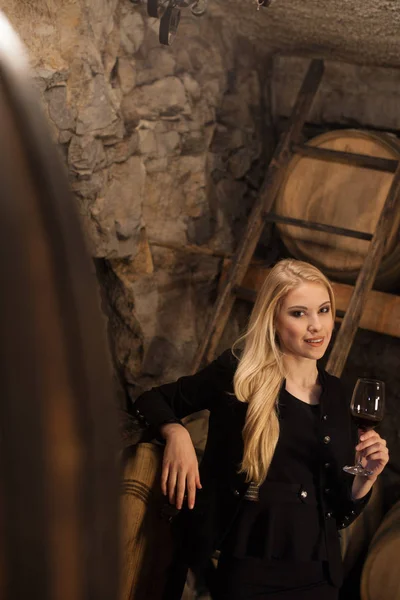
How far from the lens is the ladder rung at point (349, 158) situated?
312cm

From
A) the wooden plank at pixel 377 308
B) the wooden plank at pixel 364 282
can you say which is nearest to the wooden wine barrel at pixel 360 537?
the wooden plank at pixel 364 282

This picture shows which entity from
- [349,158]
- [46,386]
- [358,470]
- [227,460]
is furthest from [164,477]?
[349,158]

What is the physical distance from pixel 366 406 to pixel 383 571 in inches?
39.4

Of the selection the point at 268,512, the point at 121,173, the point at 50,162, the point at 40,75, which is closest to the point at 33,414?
the point at 50,162

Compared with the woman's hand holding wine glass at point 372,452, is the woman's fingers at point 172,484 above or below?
below

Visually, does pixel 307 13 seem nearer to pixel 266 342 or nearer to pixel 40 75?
pixel 40 75

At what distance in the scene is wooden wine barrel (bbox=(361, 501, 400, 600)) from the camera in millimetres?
2480

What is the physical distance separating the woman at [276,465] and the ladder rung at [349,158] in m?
1.42

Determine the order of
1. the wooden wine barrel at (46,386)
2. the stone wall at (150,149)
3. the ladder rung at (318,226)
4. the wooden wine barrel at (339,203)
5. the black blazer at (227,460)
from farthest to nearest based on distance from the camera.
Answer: the wooden wine barrel at (339,203) < the ladder rung at (318,226) < the stone wall at (150,149) < the black blazer at (227,460) < the wooden wine barrel at (46,386)

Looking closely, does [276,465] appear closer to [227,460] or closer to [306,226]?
[227,460]

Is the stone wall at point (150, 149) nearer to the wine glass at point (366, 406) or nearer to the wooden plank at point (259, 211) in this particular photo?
the wooden plank at point (259, 211)

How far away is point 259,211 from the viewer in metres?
3.28

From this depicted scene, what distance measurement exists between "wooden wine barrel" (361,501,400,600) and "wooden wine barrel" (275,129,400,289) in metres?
1.15

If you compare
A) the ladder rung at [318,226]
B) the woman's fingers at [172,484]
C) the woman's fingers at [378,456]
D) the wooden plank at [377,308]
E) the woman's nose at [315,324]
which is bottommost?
the woman's fingers at [172,484]
